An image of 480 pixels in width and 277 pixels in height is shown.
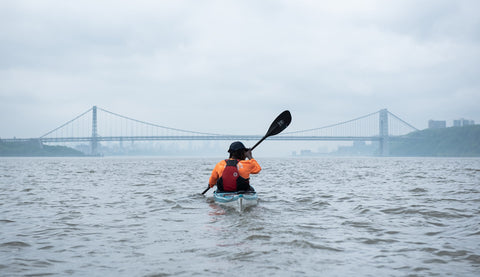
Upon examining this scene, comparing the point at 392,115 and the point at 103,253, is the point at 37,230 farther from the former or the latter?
the point at 392,115

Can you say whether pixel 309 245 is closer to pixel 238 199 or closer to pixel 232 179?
pixel 238 199

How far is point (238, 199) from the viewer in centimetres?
780

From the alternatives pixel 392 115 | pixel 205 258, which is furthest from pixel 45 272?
pixel 392 115

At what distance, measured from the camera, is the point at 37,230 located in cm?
601

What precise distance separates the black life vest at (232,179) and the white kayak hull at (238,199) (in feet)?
0.55

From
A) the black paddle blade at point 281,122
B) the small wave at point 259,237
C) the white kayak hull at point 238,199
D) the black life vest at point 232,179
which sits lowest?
the small wave at point 259,237

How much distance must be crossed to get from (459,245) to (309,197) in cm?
573

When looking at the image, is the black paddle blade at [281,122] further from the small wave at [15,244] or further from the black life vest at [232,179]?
the small wave at [15,244]

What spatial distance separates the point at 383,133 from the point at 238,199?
3301 inches

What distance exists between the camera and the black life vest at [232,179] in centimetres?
834

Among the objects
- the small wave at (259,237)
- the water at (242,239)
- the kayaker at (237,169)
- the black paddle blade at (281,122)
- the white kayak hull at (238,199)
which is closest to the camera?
the water at (242,239)

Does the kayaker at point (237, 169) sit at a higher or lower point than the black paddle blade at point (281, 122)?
lower

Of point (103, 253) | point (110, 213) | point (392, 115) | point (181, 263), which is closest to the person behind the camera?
point (181, 263)

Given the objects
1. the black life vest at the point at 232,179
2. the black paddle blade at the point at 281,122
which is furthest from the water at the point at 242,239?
the black paddle blade at the point at 281,122
